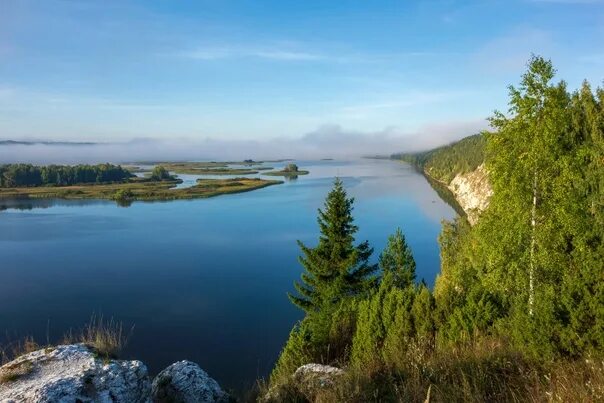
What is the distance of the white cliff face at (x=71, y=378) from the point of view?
430 centimetres

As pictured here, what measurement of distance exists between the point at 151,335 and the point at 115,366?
83.9 feet

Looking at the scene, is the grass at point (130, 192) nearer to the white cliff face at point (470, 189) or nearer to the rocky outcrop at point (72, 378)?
the white cliff face at point (470, 189)

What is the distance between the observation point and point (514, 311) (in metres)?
9.50

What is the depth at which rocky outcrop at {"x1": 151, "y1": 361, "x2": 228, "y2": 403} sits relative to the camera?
5.94 m

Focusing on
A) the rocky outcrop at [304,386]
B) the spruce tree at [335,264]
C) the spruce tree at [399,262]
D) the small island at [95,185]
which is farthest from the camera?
the small island at [95,185]

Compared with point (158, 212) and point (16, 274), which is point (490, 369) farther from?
point (158, 212)

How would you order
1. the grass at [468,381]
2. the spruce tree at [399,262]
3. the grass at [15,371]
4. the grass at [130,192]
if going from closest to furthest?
the grass at [468,381] → the grass at [15,371] → the spruce tree at [399,262] → the grass at [130,192]

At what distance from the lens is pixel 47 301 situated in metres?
33.9

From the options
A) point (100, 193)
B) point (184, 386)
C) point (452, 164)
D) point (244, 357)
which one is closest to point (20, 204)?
point (100, 193)

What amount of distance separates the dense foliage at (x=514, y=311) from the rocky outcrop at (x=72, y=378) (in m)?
2.07

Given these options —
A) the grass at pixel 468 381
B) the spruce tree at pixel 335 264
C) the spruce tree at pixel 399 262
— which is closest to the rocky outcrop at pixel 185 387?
the grass at pixel 468 381

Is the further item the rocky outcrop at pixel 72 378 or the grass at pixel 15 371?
the grass at pixel 15 371

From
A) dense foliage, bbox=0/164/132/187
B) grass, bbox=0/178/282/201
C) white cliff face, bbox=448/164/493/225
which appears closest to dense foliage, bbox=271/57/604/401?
white cliff face, bbox=448/164/493/225

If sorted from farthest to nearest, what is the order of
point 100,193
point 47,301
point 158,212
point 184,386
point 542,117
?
point 100,193, point 158,212, point 47,301, point 542,117, point 184,386
